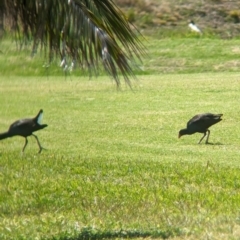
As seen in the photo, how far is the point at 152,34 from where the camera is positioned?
28.2 meters

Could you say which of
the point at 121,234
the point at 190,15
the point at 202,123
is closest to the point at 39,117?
the point at 202,123

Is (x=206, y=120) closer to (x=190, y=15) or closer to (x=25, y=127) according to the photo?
(x=25, y=127)

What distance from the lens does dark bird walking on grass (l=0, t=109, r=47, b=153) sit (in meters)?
10.5

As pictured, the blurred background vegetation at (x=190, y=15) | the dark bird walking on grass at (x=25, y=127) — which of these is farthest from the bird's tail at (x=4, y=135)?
the blurred background vegetation at (x=190, y=15)

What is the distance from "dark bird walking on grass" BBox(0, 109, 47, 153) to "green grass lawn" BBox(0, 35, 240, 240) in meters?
0.15

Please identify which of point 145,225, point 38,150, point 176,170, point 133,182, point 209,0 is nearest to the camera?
point 145,225

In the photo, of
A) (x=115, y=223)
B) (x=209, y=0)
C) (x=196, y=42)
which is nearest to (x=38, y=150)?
(x=115, y=223)

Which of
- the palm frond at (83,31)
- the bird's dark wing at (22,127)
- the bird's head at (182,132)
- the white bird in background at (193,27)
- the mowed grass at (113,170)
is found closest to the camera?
the palm frond at (83,31)

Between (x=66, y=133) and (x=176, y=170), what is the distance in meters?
2.97

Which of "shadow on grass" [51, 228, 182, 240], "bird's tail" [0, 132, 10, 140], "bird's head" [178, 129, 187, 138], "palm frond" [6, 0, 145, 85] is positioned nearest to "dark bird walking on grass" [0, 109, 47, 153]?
"bird's tail" [0, 132, 10, 140]

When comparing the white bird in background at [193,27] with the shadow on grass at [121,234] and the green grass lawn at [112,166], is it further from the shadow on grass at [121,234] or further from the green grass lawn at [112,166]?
the shadow on grass at [121,234]

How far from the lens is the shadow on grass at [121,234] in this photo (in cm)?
676

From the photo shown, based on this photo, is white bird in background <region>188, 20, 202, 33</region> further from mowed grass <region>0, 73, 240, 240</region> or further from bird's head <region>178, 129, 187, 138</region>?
bird's head <region>178, 129, 187, 138</region>

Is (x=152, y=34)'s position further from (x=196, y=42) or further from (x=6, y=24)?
(x=6, y=24)
